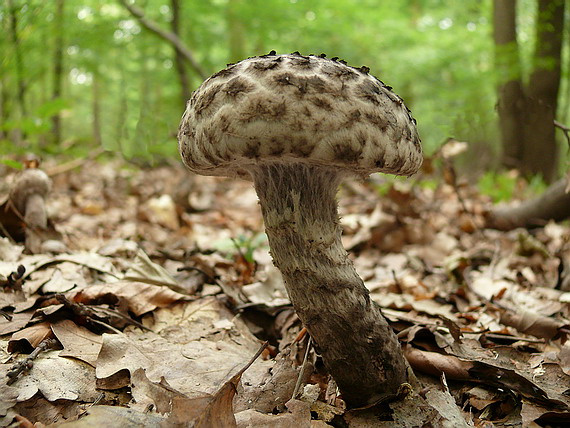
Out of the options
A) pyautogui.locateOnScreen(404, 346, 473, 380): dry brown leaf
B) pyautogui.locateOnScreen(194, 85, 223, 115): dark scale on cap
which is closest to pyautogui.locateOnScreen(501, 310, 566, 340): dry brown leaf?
pyautogui.locateOnScreen(404, 346, 473, 380): dry brown leaf

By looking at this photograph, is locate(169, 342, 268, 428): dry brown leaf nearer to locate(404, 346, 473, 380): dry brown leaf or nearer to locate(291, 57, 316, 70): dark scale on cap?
locate(404, 346, 473, 380): dry brown leaf

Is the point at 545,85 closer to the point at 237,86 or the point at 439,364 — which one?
the point at 439,364

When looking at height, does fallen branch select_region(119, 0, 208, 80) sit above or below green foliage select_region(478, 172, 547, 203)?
above

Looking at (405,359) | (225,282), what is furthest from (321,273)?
(225,282)

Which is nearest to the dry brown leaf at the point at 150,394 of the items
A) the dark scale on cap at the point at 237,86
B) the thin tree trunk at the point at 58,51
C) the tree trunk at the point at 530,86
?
the dark scale on cap at the point at 237,86

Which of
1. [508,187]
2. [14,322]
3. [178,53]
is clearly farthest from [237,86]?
[178,53]

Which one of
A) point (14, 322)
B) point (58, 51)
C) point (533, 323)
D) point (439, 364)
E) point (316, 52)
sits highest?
point (58, 51)
